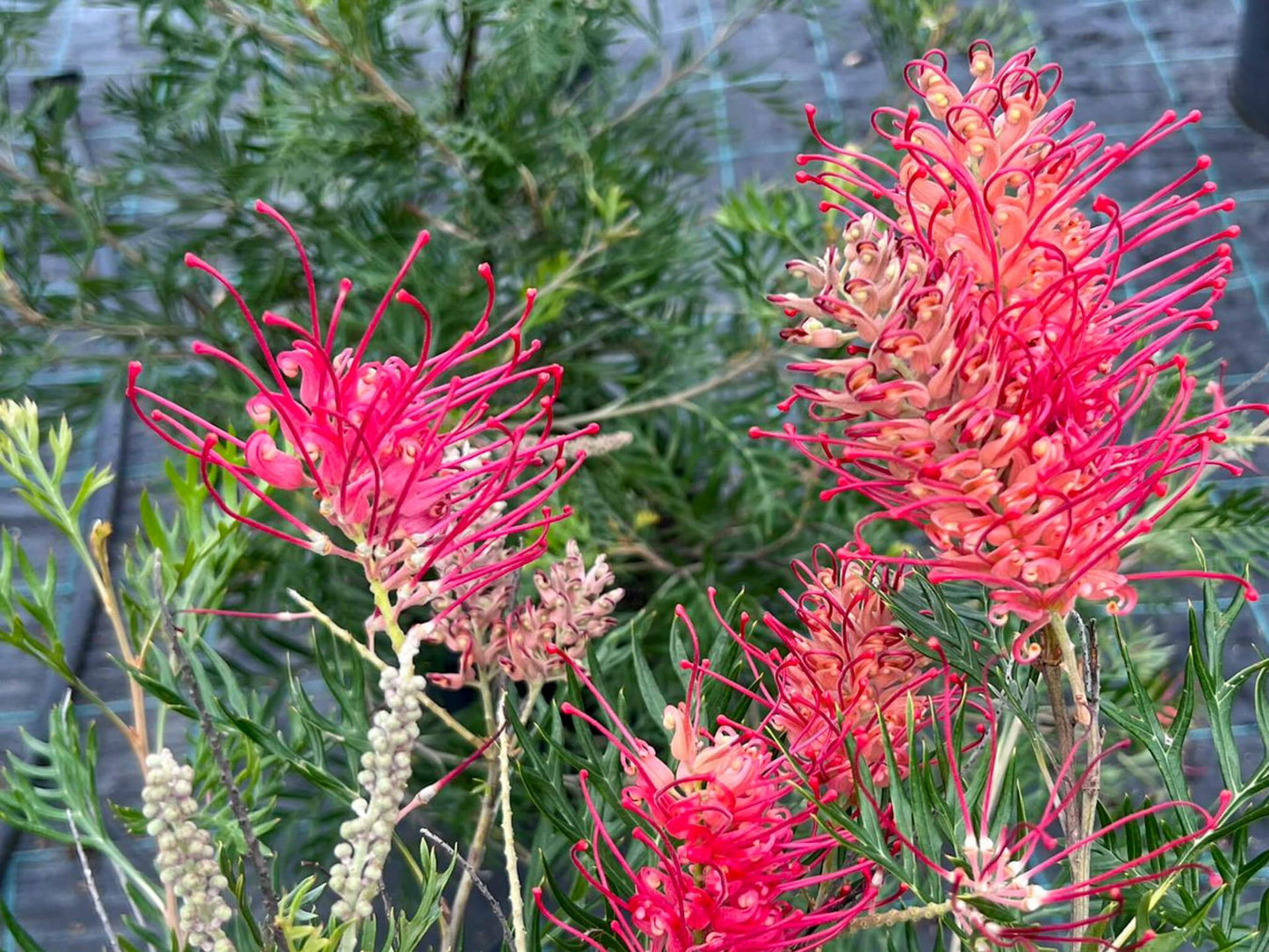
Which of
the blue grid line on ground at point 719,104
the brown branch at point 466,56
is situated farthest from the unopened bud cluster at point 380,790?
the blue grid line on ground at point 719,104

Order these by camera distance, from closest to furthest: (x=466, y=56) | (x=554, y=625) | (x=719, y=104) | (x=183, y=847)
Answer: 1. (x=183, y=847)
2. (x=554, y=625)
3. (x=466, y=56)
4. (x=719, y=104)

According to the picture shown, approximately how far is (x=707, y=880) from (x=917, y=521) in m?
0.10

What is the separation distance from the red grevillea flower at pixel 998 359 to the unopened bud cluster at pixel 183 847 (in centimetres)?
15

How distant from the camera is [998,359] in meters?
0.26

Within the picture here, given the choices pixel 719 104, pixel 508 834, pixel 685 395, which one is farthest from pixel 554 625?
pixel 719 104

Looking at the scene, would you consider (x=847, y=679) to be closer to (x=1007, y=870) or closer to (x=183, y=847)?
(x=1007, y=870)

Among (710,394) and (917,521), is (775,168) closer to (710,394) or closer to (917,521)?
(710,394)

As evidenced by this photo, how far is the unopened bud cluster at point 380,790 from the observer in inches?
9.4

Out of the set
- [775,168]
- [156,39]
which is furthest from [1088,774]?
[775,168]

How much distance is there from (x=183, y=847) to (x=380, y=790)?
0.13 ft

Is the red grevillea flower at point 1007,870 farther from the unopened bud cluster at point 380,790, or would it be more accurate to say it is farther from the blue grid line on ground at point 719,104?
the blue grid line on ground at point 719,104

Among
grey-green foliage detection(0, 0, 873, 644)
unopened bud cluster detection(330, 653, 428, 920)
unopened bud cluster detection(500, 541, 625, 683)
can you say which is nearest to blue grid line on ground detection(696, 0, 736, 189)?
grey-green foliage detection(0, 0, 873, 644)

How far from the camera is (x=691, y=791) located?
0.29 meters

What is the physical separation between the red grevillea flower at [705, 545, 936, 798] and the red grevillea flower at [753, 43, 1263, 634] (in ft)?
0.13
